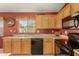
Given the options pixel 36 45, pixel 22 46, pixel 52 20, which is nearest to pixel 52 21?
pixel 52 20

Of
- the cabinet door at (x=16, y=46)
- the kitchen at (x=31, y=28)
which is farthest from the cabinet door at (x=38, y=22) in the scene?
the cabinet door at (x=16, y=46)

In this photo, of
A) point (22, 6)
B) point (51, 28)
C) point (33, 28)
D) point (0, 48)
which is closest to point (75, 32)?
point (51, 28)

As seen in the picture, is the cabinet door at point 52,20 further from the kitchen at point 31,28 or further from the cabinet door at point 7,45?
the cabinet door at point 7,45

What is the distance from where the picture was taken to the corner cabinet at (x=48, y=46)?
2.18 metres

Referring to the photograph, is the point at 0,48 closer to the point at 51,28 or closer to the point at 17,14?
the point at 17,14

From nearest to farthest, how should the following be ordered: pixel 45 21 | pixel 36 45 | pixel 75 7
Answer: pixel 75 7, pixel 45 21, pixel 36 45

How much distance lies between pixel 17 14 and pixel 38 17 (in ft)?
0.99

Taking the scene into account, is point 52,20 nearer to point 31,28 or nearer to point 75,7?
point 31,28

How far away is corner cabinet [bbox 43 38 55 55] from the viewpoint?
218 cm

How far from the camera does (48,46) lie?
2.24 meters

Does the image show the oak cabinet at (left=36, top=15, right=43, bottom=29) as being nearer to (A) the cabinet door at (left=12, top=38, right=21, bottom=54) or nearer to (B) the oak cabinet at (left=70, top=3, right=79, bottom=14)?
(A) the cabinet door at (left=12, top=38, right=21, bottom=54)

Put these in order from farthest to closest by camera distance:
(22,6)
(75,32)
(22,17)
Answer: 1. (22,17)
2. (22,6)
3. (75,32)

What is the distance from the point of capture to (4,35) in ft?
7.09

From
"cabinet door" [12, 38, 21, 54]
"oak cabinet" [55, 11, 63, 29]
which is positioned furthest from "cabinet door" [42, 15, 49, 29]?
"cabinet door" [12, 38, 21, 54]
